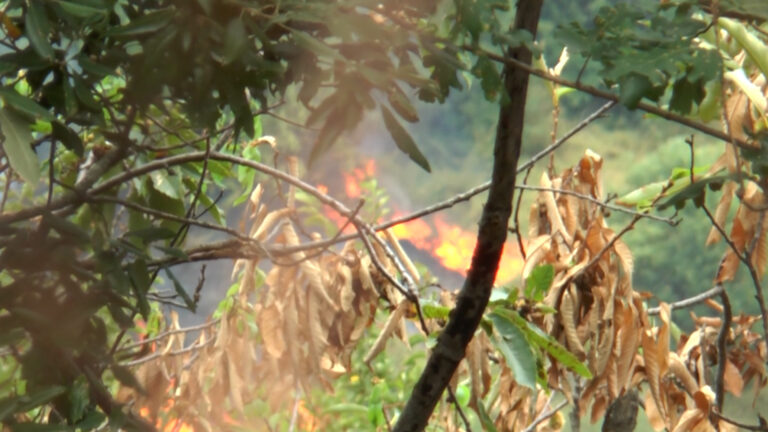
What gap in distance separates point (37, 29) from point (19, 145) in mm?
71

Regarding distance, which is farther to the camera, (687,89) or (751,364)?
(751,364)

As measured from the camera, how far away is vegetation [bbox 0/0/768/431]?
0.51m

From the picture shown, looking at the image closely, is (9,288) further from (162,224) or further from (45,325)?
(162,224)

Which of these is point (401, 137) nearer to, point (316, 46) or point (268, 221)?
point (316, 46)

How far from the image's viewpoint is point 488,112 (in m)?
2.86

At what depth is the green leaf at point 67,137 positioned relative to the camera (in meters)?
0.67

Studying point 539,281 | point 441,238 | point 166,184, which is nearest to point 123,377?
point 166,184

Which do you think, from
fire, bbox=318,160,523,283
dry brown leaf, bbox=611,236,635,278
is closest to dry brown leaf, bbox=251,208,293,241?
dry brown leaf, bbox=611,236,635,278

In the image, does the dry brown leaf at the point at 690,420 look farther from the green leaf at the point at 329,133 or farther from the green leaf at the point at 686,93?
the green leaf at the point at 329,133

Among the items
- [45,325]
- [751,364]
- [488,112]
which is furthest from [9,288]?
[488,112]

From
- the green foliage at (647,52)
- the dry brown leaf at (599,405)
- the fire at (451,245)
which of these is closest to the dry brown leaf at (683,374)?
the dry brown leaf at (599,405)

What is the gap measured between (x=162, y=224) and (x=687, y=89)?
0.51m

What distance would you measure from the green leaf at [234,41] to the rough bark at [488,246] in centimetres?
17

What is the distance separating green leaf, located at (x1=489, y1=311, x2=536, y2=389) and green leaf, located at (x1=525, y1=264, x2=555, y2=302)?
0.44ft
